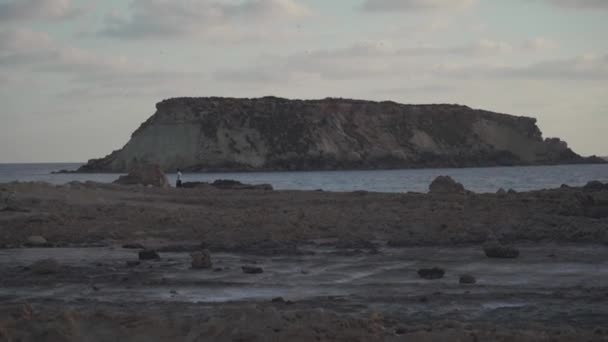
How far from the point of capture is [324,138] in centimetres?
13362

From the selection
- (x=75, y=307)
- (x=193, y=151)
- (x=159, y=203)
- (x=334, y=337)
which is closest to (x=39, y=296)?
(x=75, y=307)

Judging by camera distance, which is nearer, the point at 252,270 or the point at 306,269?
the point at 252,270

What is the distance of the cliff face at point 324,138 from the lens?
12669cm

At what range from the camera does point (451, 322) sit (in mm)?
8773

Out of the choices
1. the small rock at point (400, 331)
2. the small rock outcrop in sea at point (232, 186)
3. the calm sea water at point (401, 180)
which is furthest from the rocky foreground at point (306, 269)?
the calm sea water at point (401, 180)

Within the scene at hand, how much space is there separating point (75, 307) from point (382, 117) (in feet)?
435

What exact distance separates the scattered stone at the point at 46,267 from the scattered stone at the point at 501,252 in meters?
6.94

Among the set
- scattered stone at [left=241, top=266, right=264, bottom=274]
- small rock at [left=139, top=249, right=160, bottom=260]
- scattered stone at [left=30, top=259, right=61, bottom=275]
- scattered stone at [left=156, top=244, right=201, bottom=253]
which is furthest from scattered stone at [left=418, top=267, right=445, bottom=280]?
scattered stone at [left=156, top=244, right=201, bottom=253]

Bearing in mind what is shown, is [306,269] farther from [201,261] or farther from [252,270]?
[201,261]

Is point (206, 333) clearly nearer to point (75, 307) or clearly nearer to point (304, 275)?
point (75, 307)

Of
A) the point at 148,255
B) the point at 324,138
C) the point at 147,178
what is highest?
the point at 324,138

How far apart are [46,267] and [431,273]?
5614 millimetres

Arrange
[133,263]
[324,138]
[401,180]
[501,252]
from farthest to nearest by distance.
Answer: [324,138] → [401,180] → [501,252] → [133,263]

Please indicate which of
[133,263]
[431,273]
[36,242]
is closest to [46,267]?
[133,263]
